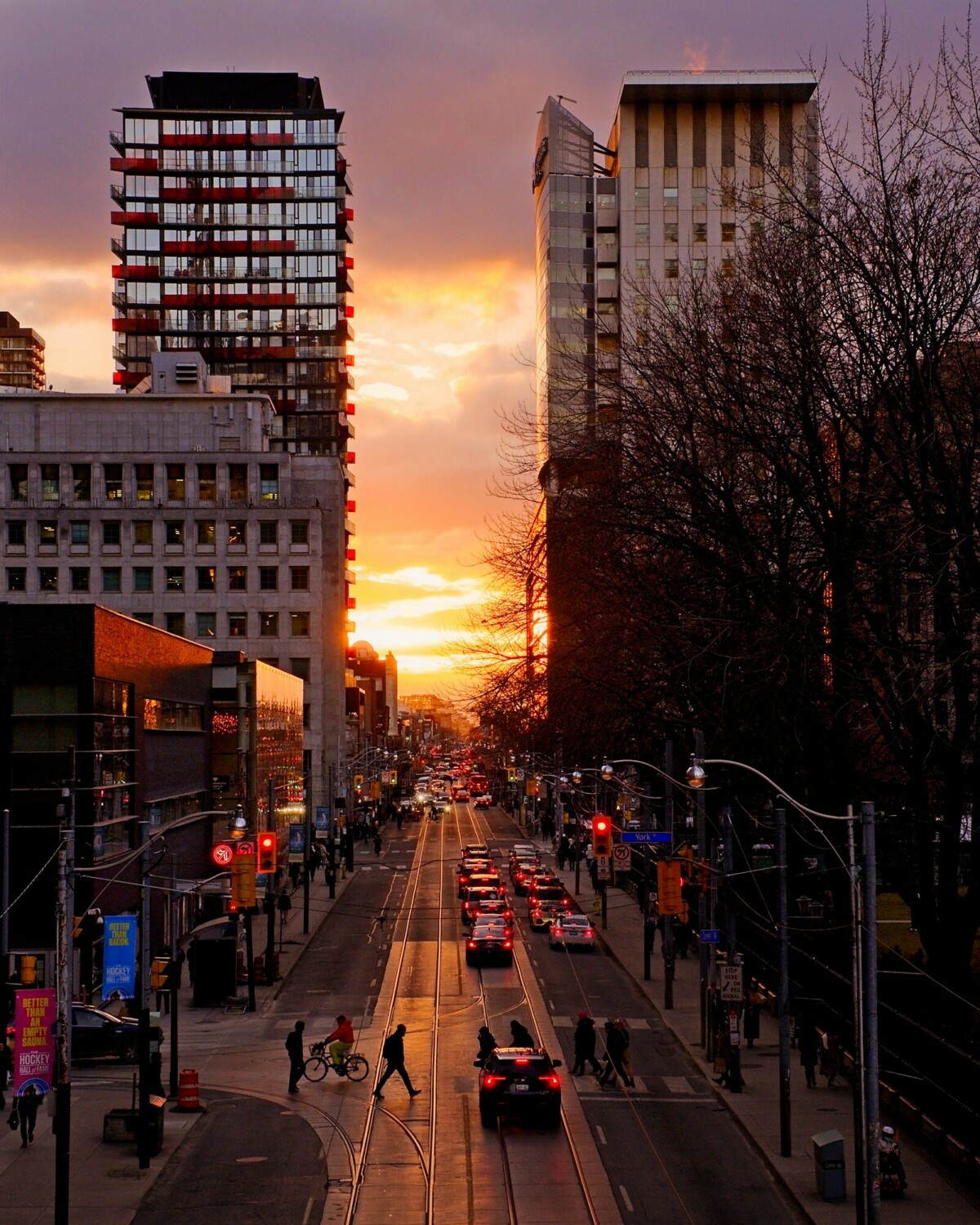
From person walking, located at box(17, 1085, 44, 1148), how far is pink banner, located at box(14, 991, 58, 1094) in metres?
3.09

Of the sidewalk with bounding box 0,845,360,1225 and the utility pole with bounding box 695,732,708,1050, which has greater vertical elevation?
the utility pole with bounding box 695,732,708,1050

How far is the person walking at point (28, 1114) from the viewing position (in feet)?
92.1

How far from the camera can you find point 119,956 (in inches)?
1293

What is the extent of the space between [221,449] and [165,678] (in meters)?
58.4

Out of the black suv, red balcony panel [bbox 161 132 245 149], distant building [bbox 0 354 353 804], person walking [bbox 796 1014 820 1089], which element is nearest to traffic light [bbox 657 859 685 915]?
person walking [bbox 796 1014 820 1089]

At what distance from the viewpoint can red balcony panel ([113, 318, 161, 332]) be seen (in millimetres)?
172125

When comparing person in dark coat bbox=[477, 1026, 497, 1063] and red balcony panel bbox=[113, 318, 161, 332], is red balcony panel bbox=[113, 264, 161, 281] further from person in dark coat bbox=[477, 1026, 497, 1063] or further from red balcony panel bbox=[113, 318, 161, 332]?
person in dark coat bbox=[477, 1026, 497, 1063]

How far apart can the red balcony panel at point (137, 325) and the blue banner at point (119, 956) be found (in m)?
149

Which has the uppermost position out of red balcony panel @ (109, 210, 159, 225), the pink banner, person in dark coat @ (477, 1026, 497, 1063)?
red balcony panel @ (109, 210, 159, 225)

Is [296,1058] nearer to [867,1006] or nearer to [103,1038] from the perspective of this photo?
[103,1038]

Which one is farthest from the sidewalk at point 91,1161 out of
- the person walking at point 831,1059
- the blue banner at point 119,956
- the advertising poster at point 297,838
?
the advertising poster at point 297,838

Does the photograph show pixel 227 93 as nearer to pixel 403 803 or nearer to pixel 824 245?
pixel 403 803

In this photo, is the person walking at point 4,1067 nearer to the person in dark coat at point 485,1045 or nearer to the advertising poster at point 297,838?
the person in dark coat at point 485,1045

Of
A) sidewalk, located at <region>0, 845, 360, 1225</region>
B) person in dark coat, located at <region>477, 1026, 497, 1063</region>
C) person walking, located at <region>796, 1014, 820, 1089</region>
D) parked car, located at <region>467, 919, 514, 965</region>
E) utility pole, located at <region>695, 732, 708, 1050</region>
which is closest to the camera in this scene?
sidewalk, located at <region>0, 845, 360, 1225</region>
